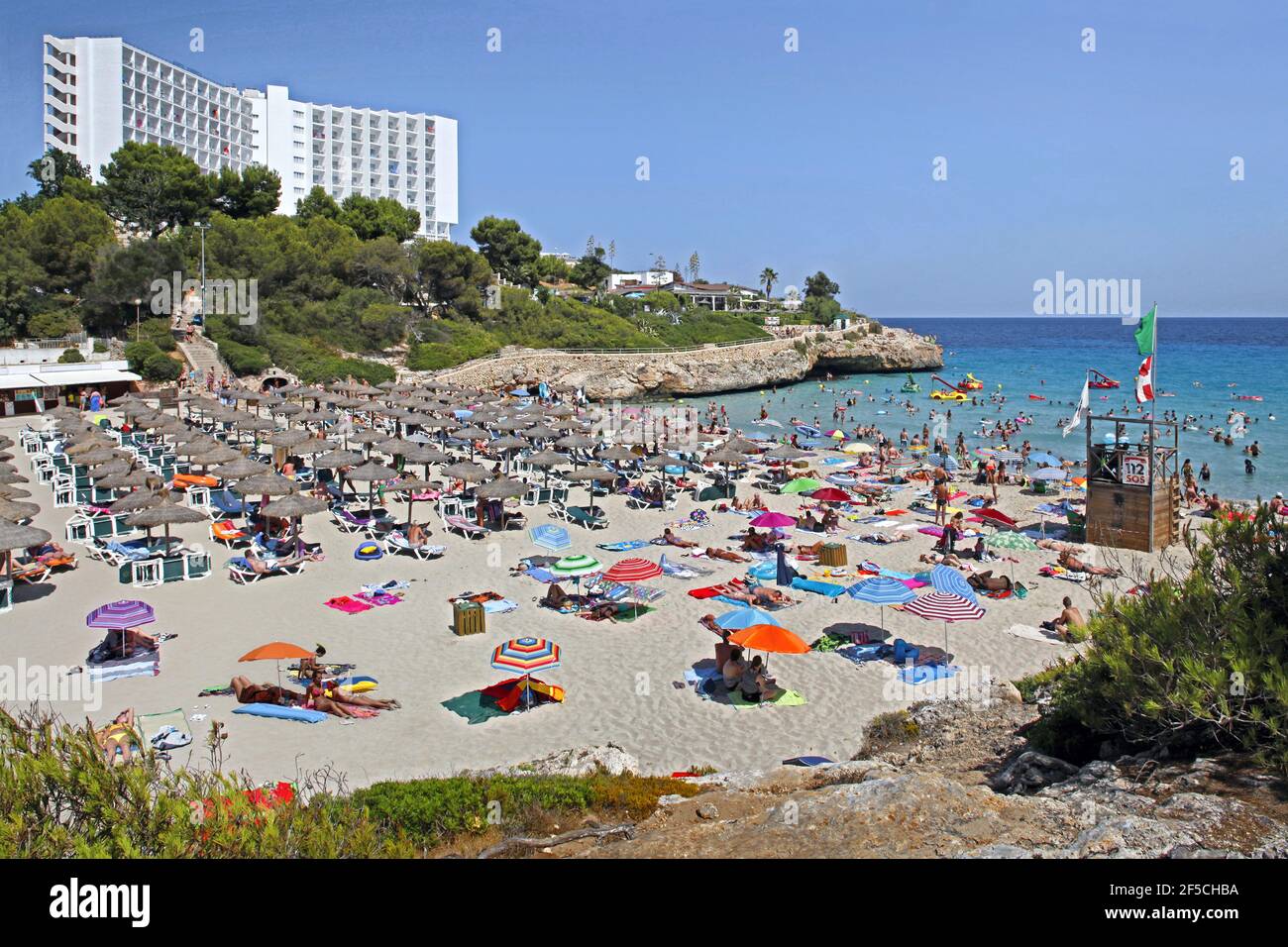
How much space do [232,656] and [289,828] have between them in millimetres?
7300

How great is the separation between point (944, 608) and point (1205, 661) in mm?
5560

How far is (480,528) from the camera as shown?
62.1 ft

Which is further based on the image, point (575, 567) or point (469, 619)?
point (575, 567)

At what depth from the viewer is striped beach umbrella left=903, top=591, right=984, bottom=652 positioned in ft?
39.4

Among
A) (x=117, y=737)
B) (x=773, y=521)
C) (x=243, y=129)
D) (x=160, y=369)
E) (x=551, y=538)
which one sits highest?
(x=243, y=129)

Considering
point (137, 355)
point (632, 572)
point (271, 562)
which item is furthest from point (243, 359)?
point (632, 572)

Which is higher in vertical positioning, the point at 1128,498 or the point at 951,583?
the point at 1128,498

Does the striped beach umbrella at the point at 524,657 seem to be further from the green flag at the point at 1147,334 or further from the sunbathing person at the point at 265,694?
the green flag at the point at 1147,334

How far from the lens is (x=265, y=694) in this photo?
10.3 m

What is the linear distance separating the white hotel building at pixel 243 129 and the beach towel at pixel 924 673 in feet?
238

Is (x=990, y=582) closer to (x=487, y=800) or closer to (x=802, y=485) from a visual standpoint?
(x=802, y=485)

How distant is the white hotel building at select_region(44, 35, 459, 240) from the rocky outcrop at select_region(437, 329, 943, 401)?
117 feet

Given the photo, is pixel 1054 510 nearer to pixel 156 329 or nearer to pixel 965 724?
pixel 965 724
